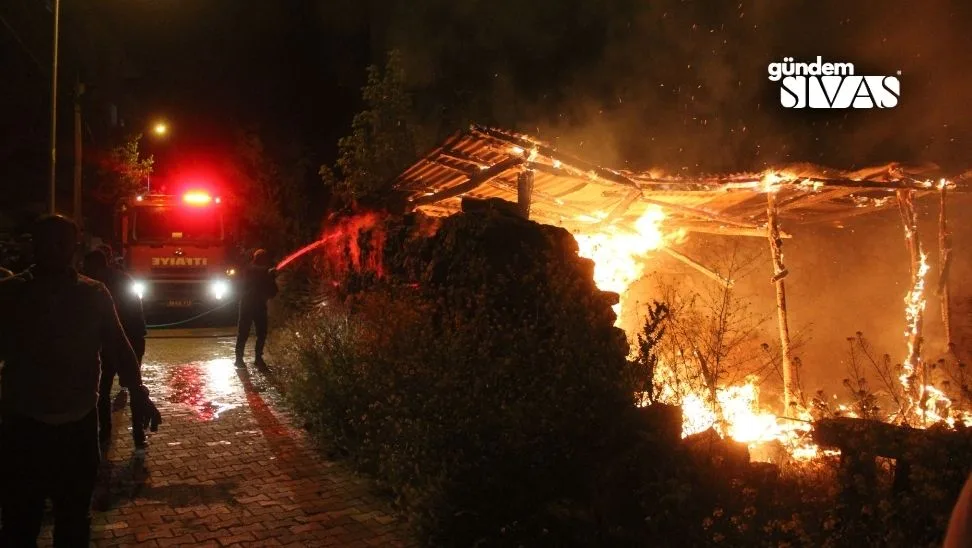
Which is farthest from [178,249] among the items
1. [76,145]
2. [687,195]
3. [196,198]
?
[687,195]

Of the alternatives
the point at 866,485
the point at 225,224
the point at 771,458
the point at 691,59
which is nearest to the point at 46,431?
the point at 866,485

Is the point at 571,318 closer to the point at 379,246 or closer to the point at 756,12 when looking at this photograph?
the point at 379,246

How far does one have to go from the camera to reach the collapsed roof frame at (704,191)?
22.4ft

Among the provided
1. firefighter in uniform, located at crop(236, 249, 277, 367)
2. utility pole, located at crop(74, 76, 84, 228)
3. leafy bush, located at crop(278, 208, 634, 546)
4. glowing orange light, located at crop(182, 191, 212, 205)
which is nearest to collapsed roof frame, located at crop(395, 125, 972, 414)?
leafy bush, located at crop(278, 208, 634, 546)

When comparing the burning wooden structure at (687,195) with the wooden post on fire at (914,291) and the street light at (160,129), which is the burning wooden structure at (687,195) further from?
the street light at (160,129)

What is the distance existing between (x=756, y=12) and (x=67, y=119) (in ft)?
79.3

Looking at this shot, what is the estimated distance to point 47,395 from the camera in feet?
10.7

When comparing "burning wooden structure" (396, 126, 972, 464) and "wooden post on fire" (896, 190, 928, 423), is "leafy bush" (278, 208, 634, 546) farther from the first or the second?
"wooden post on fire" (896, 190, 928, 423)

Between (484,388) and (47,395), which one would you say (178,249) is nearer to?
(484,388)

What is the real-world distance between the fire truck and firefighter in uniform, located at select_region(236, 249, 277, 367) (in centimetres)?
535

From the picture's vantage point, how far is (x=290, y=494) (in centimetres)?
527

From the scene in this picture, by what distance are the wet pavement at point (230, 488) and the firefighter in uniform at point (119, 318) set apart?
195 mm

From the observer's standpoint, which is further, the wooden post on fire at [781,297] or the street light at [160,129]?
the street light at [160,129]
